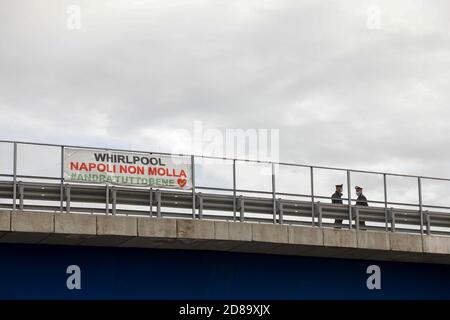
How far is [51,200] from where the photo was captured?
23.7 meters

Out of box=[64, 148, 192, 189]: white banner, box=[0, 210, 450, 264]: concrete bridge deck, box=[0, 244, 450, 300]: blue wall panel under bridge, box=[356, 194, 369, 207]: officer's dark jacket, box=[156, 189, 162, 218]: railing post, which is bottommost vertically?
box=[0, 244, 450, 300]: blue wall panel under bridge

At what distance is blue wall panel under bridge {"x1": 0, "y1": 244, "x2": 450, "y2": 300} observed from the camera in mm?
22578

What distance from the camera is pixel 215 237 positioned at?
23547mm

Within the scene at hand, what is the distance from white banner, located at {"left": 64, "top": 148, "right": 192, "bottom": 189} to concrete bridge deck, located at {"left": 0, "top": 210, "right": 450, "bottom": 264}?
7.47 ft

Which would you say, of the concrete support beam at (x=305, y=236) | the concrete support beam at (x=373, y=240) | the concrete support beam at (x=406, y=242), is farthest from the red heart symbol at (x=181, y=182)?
the concrete support beam at (x=406, y=242)

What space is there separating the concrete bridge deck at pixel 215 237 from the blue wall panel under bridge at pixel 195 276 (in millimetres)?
266

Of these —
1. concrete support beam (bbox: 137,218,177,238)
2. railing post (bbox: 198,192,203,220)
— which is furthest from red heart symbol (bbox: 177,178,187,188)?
concrete support beam (bbox: 137,218,177,238)

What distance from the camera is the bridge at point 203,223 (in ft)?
73.2

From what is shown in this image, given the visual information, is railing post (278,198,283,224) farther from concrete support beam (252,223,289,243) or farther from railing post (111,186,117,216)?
railing post (111,186,117,216)

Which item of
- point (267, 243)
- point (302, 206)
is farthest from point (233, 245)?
point (302, 206)

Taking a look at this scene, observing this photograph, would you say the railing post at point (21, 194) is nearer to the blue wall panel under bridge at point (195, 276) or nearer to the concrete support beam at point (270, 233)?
the blue wall panel under bridge at point (195, 276)

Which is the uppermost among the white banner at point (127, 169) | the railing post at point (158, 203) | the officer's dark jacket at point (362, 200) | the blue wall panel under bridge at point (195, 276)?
the white banner at point (127, 169)
